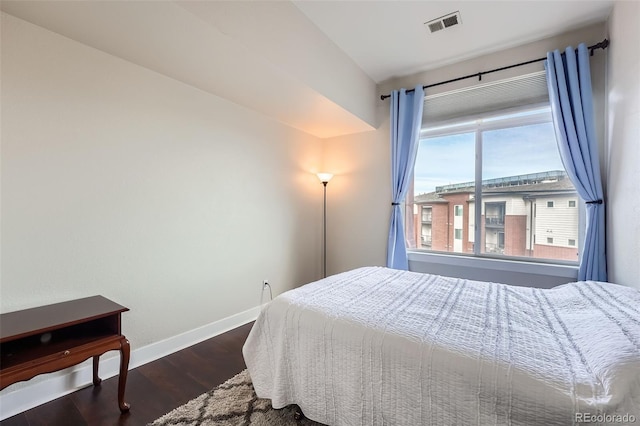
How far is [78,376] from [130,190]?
1282 millimetres

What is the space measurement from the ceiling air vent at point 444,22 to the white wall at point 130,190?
1.83 meters

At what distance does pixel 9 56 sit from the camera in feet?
5.16

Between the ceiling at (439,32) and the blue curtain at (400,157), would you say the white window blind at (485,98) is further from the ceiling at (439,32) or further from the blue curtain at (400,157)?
the ceiling at (439,32)

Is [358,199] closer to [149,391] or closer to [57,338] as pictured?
[149,391]

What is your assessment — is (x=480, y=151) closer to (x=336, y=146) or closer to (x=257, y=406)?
(x=336, y=146)

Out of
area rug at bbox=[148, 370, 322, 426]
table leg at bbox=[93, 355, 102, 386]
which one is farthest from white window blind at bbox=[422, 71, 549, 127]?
table leg at bbox=[93, 355, 102, 386]

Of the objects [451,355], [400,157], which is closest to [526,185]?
[400,157]

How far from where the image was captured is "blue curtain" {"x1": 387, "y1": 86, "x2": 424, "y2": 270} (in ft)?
10.6

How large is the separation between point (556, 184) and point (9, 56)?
4.21 m

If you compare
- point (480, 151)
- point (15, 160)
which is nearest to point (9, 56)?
point (15, 160)

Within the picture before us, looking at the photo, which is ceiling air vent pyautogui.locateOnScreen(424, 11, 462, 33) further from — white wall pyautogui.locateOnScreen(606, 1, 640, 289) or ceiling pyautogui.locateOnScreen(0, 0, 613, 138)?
white wall pyautogui.locateOnScreen(606, 1, 640, 289)

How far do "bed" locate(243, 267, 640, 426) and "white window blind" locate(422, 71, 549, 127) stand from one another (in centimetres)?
189

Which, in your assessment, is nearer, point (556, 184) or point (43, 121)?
point (43, 121)

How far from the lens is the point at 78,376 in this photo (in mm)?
1825
